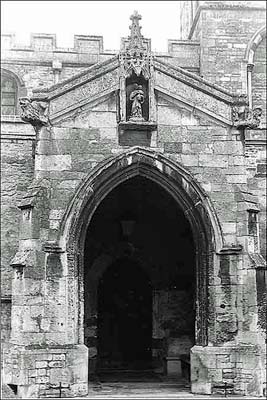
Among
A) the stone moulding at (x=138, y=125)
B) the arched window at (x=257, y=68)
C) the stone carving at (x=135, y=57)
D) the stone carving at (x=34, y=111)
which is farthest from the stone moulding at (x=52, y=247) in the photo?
the arched window at (x=257, y=68)

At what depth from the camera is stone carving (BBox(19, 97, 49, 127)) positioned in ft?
36.2

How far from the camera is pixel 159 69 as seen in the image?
11.7 m

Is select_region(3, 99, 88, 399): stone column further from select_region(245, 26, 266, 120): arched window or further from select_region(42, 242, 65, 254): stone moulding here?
select_region(245, 26, 266, 120): arched window

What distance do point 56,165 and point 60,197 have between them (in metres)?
0.56

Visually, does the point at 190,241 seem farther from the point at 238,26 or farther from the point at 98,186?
the point at 238,26

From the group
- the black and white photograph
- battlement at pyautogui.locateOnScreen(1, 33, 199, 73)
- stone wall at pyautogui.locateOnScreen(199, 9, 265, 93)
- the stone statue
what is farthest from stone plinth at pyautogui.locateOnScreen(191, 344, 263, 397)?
battlement at pyautogui.locateOnScreen(1, 33, 199, 73)

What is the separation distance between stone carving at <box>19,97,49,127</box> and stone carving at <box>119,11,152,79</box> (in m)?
1.54

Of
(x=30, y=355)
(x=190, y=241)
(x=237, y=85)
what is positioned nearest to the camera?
(x=30, y=355)

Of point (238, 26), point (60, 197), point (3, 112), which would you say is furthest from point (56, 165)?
point (238, 26)

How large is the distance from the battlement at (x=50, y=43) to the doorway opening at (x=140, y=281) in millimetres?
5761

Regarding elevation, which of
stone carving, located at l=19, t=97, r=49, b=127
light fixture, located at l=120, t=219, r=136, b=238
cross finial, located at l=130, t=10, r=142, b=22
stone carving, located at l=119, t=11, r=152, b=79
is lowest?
light fixture, located at l=120, t=219, r=136, b=238

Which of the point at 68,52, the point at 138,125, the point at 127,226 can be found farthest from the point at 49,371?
the point at 68,52

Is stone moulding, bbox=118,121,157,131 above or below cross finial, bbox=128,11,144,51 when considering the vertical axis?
below

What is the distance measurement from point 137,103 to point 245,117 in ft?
6.24
